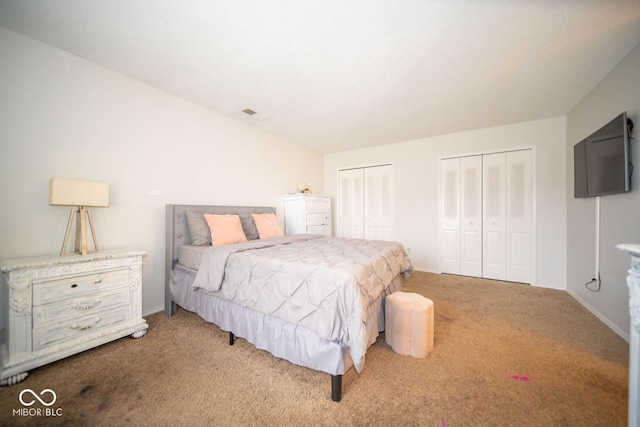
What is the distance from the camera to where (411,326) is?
174 centimetres

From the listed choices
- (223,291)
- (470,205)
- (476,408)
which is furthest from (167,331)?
(470,205)

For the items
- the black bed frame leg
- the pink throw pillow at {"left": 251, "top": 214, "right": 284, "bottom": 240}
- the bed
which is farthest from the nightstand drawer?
the black bed frame leg

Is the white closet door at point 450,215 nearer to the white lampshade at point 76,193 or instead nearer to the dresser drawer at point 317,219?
the dresser drawer at point 317,219

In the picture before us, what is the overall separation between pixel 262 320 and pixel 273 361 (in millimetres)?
324

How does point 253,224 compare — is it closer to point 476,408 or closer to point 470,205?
point 476,408

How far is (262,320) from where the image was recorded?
5.46 feet

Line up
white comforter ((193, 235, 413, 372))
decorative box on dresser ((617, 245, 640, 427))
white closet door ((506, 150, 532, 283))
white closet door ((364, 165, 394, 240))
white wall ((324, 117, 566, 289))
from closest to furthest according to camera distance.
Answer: decorative box on dresser ((617, 245, 640, 427)) → white comforter ((193, 235, 413, 372)) → white wall ((324, 117, 566, 289)) → white closet door ((506, 150, 532, 283)) → white closet door ((364, 165, 394, 240))

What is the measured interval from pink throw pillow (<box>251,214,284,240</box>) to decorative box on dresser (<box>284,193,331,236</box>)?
77cm

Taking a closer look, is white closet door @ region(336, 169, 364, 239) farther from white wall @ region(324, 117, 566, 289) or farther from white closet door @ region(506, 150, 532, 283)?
white closet door @ region(506, 150, 532, 283)

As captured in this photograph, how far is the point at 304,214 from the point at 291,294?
8.21 ft

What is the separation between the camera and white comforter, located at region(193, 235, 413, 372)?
52.2 inches

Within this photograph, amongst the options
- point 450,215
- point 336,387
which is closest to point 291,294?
point 336,387
